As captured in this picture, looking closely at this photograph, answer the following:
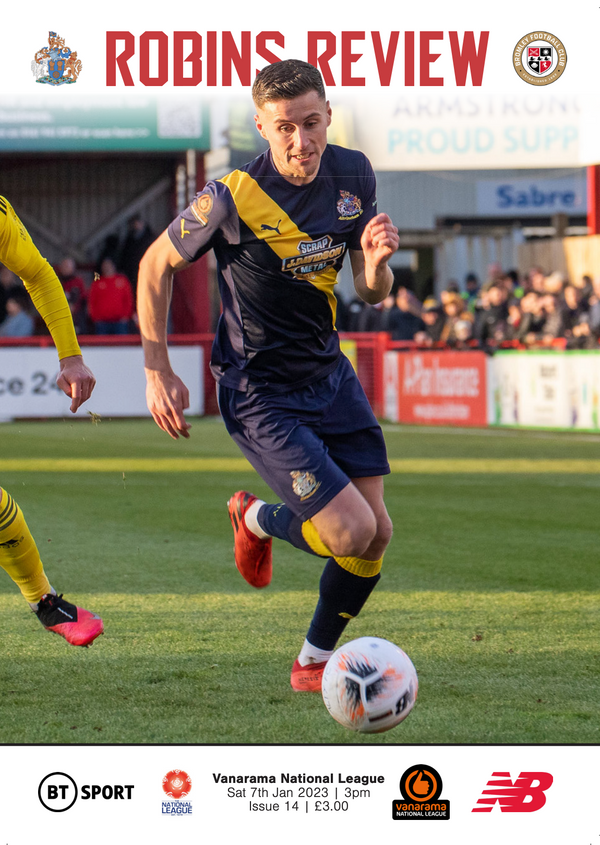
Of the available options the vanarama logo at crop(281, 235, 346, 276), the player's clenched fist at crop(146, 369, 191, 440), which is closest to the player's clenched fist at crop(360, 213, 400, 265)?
the vanarama logo at crop(281, 235, 346, 276)

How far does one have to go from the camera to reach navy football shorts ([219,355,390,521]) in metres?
3.66

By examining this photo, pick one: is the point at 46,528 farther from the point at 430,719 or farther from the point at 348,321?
the point at 348,321

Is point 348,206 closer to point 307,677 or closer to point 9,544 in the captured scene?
point 307,677

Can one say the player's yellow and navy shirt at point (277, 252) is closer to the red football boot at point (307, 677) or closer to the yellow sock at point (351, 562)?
the yellow sock at point (351, 562)

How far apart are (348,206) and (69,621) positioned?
1675 mm

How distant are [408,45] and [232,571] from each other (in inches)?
114

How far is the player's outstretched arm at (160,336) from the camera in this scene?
11.7 ft

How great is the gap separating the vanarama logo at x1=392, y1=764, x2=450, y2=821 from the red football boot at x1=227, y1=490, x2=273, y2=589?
173 cm

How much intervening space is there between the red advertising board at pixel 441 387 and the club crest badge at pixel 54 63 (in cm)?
1214

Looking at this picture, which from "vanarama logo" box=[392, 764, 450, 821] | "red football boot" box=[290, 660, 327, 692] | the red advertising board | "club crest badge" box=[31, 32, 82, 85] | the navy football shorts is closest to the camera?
"vanarama logo" box=[392, 764, 450, 821]

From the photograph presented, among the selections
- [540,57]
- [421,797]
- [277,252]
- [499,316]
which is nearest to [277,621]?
[277,252]

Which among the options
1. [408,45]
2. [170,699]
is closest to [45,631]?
[170,699]

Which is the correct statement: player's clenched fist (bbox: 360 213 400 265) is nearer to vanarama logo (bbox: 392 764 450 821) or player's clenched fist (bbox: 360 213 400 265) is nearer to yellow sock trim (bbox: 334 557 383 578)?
yellow sock trim (bbox: 334 557 383 578)

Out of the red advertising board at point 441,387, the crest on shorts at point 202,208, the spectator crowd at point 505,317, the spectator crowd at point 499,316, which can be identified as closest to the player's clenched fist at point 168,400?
the crest on shorts at point 202,208
